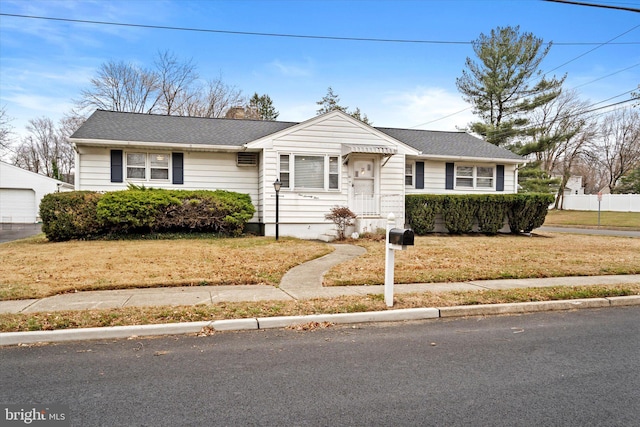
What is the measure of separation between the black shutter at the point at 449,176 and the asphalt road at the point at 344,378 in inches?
525

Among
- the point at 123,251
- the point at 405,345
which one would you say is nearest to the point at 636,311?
the point at 405,345

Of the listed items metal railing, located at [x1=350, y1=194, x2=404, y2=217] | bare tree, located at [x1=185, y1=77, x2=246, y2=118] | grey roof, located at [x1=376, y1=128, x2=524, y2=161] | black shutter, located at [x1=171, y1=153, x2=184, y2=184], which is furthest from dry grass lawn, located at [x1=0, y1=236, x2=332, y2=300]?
bare tree, located at [x1=185, y1=77, x2=246, y2=118]

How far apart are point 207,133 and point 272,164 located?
358cm

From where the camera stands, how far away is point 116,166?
14.6 m

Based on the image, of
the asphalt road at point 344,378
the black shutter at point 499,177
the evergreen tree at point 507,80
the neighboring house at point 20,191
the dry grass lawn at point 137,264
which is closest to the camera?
the asphalt road at point 344,378

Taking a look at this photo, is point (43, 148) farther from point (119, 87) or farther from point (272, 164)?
point (272, 164)

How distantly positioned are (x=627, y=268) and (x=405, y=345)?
742 centimetres

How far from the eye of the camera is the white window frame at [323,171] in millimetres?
14609

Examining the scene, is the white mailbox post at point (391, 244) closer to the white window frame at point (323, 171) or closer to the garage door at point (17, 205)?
the white window frame at point (323, 171)

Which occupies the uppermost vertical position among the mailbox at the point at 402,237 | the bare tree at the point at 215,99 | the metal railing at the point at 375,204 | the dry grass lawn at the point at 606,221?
the bare tree at the point at 215,99

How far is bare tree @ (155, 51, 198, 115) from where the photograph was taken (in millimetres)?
34844

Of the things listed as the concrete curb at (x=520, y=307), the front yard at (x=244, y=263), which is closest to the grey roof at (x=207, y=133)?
the front yard at (x=244, y=263)

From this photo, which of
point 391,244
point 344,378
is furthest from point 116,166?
point 344,378

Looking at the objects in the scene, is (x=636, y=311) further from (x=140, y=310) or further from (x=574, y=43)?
(x=574, y=43)
